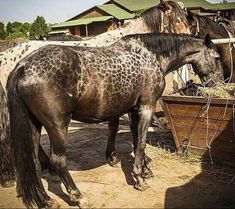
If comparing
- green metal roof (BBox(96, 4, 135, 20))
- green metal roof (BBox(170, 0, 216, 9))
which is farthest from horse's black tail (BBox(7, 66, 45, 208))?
green metal roof (BBox(170, 0, 216, 9))

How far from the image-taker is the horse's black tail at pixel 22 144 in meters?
3.72

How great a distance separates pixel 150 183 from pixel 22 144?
189cm

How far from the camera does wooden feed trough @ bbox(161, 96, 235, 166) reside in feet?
15.9

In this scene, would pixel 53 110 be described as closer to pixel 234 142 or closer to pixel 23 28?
pixel 234 142

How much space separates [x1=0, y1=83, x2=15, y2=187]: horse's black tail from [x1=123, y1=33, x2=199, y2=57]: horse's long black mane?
6.07ft

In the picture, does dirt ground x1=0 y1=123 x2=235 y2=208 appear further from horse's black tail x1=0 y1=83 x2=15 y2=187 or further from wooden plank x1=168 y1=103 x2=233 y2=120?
wooden plank x1=168 y1=103 x2=233 y2=120

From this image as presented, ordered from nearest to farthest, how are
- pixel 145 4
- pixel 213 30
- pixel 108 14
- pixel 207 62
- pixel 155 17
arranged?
pixel 207 62 → pixel 155 17 → pixel 213 30 → pixel 108 14 → pixel 145 4

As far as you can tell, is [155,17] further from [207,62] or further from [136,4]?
[136,4]

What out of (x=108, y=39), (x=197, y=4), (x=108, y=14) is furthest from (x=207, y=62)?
(x=197, y=4)

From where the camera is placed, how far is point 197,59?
4.98 meters

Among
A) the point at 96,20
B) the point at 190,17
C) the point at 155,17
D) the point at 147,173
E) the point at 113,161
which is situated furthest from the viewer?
the point at 96,20

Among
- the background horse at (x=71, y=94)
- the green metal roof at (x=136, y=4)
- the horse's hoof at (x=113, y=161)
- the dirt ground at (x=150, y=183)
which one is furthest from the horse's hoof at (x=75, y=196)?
the green metal roof at (x=136, y=4)

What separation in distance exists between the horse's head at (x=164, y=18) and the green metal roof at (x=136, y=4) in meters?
35.2

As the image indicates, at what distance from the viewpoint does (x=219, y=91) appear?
505 centimetres
